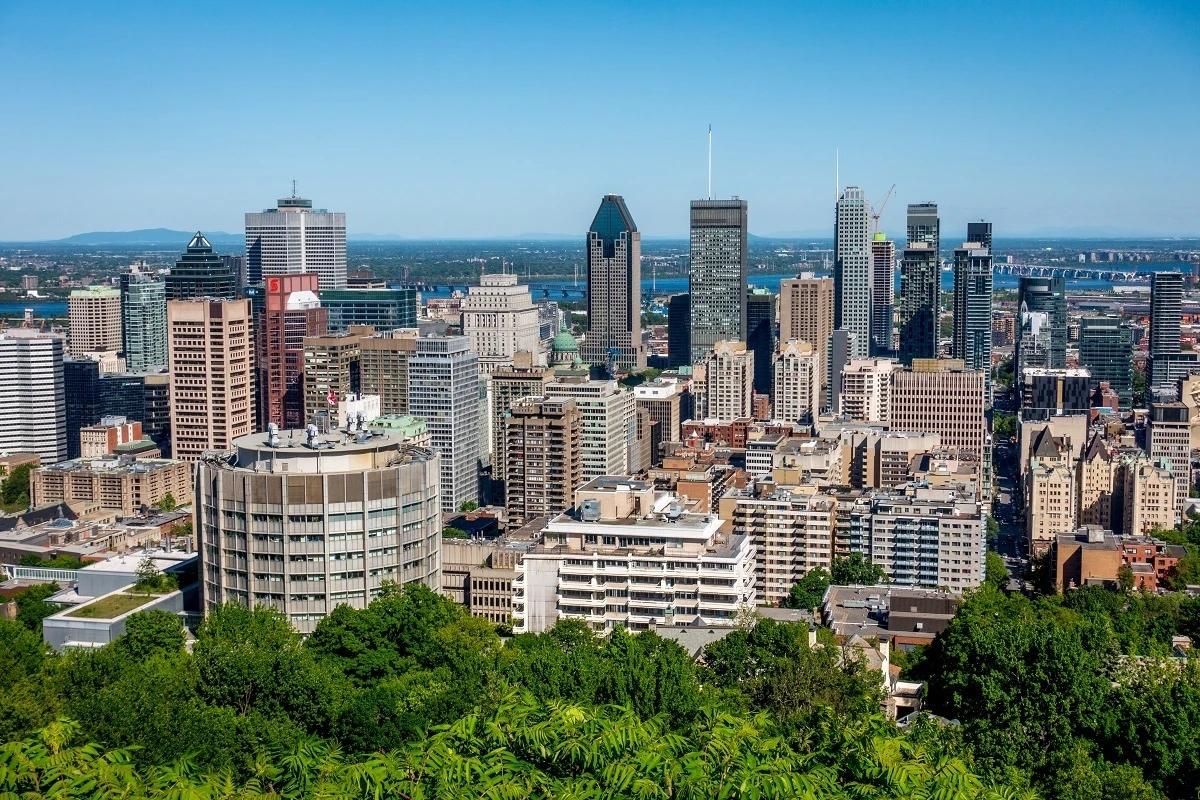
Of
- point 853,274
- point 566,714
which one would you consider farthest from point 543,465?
point 853,274

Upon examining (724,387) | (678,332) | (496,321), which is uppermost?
(496,321)

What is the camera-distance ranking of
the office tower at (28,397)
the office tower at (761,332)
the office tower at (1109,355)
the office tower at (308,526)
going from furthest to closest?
the office tower at (761,332) < the office tower at (1109,355) < the office tower at (28,397) < the office tower at (308,526)

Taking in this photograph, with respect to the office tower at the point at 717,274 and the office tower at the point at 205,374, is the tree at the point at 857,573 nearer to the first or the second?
the office tower at the point at 205,374

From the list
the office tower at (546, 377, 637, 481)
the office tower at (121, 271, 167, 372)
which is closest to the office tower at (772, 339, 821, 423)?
the office tower at (546, 377, 637, 481)

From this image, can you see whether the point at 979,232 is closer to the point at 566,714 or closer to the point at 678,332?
the point at 678,332

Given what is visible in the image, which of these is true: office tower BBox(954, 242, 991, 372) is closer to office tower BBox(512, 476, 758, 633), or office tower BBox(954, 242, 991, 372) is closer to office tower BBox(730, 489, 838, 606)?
office tower BBox(730, 489, 838, 606)

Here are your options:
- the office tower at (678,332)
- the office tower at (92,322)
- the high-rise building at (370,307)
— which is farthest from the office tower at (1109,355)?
the office tower at (92,322)

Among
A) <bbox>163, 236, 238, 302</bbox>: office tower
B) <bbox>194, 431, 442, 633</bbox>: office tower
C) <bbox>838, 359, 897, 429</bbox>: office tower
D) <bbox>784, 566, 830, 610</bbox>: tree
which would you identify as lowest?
<bbox>784, 566, 830, 610</bbox>: tree
